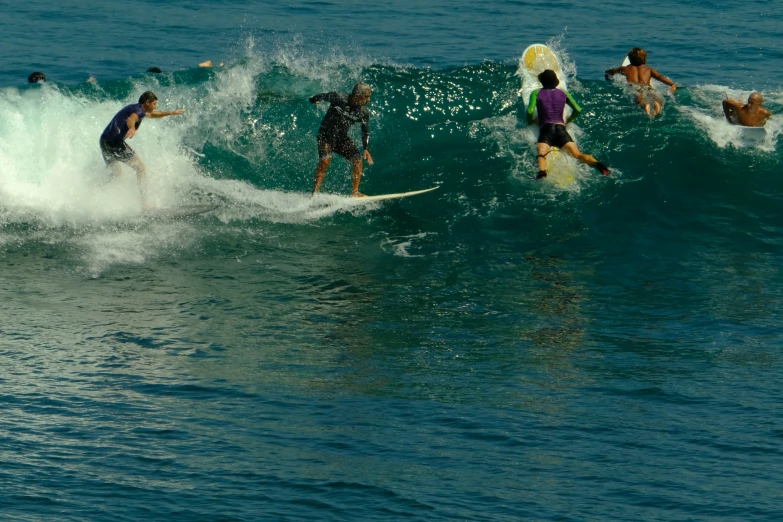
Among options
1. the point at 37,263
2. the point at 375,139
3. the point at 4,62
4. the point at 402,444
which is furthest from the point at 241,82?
the point at 402,444

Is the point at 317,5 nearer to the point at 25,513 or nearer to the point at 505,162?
the point at 505,162

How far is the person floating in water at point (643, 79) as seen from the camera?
16250mm

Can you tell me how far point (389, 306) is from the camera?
11.2m

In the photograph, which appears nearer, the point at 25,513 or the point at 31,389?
the point at 25,513

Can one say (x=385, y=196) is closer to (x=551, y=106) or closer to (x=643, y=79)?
(x=551, y=106)

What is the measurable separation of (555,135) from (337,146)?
8.93ft

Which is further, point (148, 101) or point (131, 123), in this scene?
point (148, 101)

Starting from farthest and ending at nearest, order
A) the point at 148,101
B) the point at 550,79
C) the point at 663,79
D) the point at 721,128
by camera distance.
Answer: the point at 663,79
the point at 721,128
the point at 550,79
the point at 148,101

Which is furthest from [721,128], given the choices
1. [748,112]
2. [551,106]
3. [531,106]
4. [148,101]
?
[148,101]

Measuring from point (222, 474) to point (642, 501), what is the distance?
280 cm

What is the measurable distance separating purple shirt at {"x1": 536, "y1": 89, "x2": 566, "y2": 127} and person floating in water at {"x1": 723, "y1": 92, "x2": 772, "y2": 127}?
10.9ft

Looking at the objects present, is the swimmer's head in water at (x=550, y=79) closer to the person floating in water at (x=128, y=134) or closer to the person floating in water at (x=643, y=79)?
the person floating in water at (x=643, y=79)

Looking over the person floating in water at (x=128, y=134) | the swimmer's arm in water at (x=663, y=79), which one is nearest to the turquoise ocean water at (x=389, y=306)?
the swimmer's arm in water at (x=663, y=79)

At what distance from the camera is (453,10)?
90.9ft
